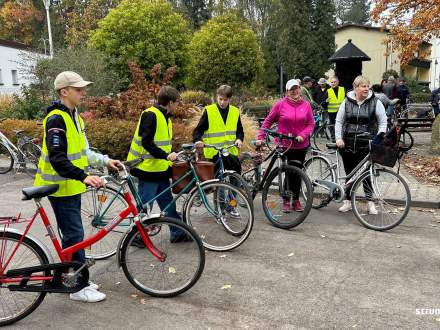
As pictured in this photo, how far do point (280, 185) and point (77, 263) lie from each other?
3.11 meters

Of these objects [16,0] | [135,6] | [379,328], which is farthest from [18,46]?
[379,328]

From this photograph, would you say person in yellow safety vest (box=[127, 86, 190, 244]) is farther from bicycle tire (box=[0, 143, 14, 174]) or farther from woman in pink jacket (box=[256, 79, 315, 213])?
bicycle tire (box=[0, 143, 14, 174])

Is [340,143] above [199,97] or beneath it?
beneath

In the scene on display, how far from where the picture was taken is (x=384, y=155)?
5605mm

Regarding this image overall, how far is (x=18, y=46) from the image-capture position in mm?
33938

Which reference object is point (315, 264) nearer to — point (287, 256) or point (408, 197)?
point (287, 256)

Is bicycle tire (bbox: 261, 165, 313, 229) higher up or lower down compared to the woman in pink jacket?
lower down

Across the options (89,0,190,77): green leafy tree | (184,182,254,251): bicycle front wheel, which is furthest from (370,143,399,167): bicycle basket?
(89,0,190,77): green leafy tree

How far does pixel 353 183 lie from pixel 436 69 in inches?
1661

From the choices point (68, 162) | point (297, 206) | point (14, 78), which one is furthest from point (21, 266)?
point (14, 78)

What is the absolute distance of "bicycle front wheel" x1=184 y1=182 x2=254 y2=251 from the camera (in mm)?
4953

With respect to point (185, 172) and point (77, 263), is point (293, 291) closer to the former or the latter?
point (185, 172)

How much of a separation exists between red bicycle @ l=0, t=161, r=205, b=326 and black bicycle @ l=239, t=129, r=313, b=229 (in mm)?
2132

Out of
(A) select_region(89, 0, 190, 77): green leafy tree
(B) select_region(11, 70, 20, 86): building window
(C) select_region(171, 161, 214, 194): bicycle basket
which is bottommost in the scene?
(C) select_region(171, 161, 214, 194): bicycle basket
